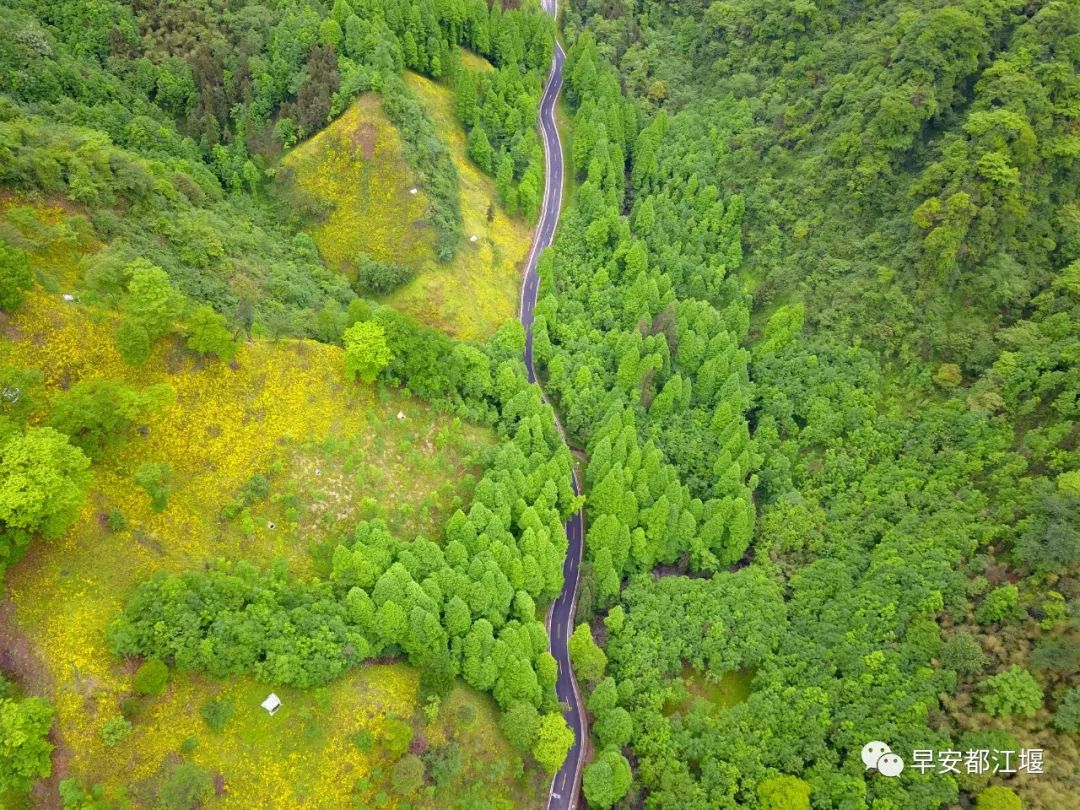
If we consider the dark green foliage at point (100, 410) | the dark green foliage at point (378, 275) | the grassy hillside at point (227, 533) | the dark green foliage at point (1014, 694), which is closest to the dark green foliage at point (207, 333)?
the grassy hillside at point (227, 533)

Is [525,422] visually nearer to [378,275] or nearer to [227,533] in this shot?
[378,275]

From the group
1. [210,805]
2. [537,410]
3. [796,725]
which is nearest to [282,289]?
[537,410]

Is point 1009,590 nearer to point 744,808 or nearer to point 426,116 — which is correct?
point 744,808

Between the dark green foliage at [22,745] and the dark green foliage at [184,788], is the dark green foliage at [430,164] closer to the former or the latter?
the dark green foliage at [184,788]

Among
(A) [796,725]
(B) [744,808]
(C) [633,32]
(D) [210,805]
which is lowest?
(D) [210,805]

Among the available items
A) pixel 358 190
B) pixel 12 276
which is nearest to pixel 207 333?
pixel 12 276
